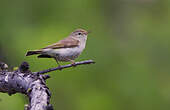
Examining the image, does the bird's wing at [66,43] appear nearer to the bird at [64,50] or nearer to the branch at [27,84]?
the bird at [64,50]

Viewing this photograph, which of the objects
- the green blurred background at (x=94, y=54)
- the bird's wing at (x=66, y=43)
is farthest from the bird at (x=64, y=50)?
the green blurred background at (x=94, y=54)

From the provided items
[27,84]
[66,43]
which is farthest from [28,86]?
[66,43]

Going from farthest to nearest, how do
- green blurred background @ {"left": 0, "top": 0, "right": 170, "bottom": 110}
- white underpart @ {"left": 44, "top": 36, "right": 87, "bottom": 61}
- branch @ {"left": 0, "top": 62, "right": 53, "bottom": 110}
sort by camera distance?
1. green blurred background @ {"left": 0, "top": 0, "right": 170, "bottom": 110}
2. white underpart @ {"left": 44, "top": 36, "right": 87, "bottom": 61}
3. branch @ {"left": 0, "top": 62, "right": 53, "bottom": 110}

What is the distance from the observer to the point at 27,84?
3725 millimetres

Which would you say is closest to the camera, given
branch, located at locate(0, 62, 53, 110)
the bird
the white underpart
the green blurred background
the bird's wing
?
branch, located at locate(0, 62, 53, 110)

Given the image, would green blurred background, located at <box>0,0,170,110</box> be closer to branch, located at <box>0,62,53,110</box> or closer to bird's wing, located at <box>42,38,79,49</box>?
bird's wing, located at <box>42,38,79,49</box>

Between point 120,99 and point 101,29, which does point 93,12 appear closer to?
point 101,29

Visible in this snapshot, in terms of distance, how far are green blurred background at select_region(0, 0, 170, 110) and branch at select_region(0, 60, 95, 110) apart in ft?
5.87

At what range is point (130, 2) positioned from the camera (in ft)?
35.6

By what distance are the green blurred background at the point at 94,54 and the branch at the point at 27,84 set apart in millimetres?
1790

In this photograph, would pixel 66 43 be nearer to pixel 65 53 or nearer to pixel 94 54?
pixel 65 53

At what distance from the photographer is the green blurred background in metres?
7.00

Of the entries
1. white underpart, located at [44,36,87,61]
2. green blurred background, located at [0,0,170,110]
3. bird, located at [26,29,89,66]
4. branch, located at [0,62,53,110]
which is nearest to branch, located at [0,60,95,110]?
branch, located at [0,62,53,110]

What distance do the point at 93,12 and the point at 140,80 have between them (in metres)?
1.94
